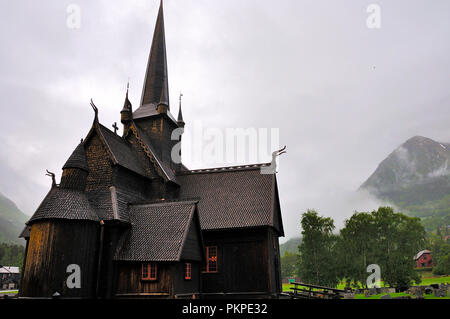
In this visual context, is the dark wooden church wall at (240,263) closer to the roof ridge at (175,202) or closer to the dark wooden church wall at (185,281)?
the dark wooden church wall at (185,281)

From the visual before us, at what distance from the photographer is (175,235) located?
1861cm

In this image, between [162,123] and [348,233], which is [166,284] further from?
[348,233]

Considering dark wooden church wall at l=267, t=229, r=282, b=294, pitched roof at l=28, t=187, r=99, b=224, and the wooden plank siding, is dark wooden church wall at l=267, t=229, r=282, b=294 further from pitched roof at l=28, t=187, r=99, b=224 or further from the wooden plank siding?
pitched roof at l=28, t=187, r=99, b=224

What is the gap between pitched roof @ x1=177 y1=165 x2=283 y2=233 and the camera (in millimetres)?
23800

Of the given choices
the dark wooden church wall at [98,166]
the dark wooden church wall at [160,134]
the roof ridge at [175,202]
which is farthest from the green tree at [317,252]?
the dark wooden church wall at [98,166]

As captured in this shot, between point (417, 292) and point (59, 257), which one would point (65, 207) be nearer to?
point (59, 257)

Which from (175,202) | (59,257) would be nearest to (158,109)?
(175,202)

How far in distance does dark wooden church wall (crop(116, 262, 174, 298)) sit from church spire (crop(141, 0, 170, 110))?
17.9m

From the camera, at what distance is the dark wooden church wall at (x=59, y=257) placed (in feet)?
56.2

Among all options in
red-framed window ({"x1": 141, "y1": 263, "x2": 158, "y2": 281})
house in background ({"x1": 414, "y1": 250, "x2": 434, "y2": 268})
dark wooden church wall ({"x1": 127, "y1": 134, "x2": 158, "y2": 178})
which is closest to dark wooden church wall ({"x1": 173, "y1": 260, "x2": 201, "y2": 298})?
red-framed window ({"x1": 141, "y1": 263, "x2": 158, "y2": 281})

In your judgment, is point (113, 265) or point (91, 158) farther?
A: point (91, 158)
